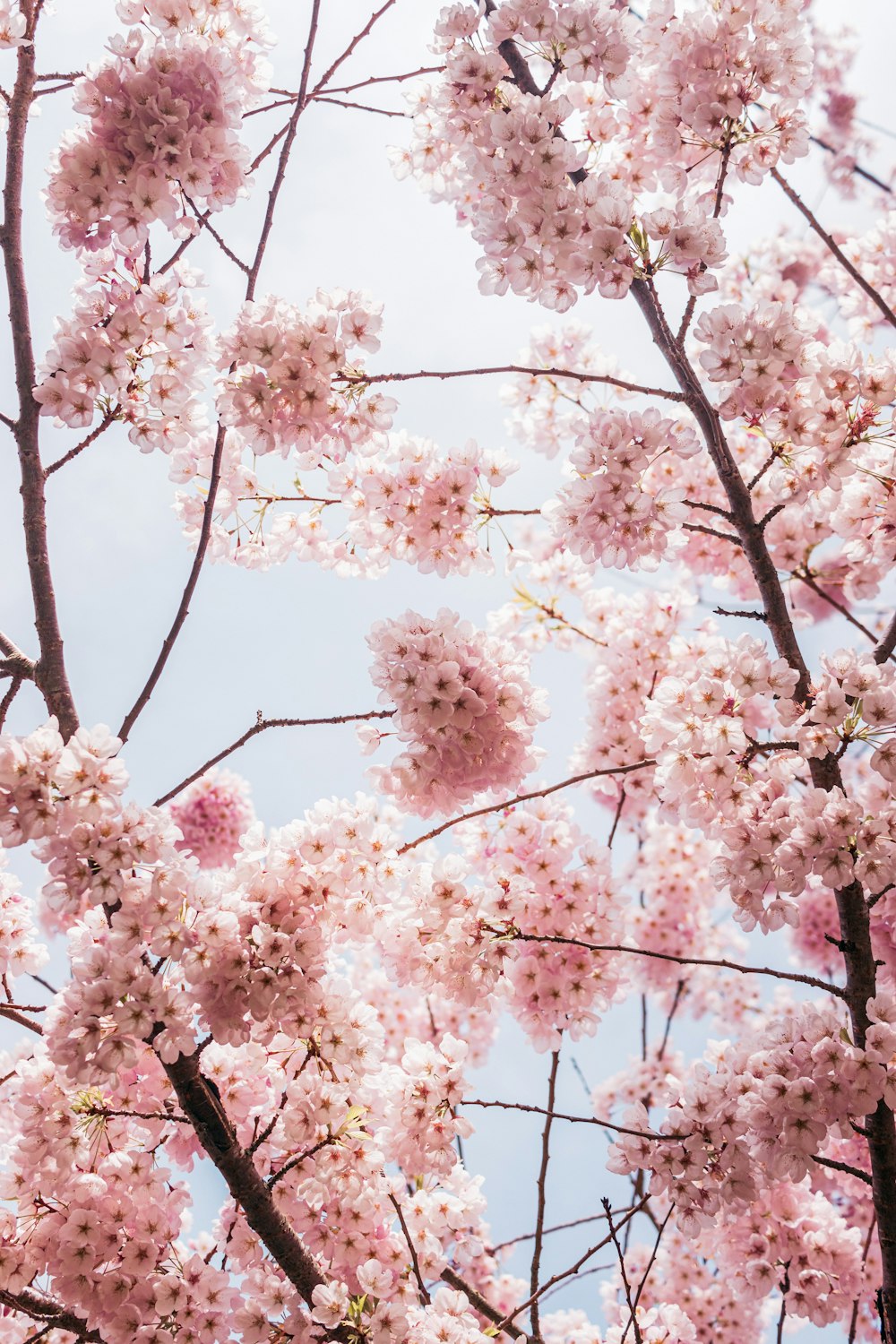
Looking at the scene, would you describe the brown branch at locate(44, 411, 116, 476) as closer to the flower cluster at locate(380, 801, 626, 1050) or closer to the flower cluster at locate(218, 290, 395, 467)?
the flower cluster at locate(218, 290, 395, 467)

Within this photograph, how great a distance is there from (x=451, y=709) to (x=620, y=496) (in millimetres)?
920

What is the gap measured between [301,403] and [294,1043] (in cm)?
226

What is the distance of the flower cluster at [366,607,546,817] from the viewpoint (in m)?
3.15

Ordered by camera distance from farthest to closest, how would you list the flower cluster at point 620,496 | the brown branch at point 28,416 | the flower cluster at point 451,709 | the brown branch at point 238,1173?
the flower cluster at point 451,709 < the flower cluster at point 620,496 < the brown branch at point 28,416 < the brown branch at point 238,1173

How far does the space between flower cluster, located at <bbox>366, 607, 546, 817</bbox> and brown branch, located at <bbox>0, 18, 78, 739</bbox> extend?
1.03 meters

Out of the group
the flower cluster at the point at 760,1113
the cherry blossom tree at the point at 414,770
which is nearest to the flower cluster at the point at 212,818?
the cherry blossom tree at the point at 414,770

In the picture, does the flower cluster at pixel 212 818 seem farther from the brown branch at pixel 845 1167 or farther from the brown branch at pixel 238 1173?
the brown branch at pixel 845 1167

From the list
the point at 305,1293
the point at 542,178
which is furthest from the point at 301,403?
the point at 305,1293

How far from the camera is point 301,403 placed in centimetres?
322

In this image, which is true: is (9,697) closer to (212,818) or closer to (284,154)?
(284,154)

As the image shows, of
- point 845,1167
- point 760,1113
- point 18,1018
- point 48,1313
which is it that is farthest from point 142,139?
point 845,1167

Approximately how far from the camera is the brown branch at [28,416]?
2891mm

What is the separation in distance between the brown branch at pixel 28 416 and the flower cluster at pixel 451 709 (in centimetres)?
103

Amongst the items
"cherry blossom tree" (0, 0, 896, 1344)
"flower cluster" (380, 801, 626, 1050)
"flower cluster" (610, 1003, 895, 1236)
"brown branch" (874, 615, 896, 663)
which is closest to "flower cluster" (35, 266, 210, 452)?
"cherry blossom tree" (0, 0, 896, 1344)
